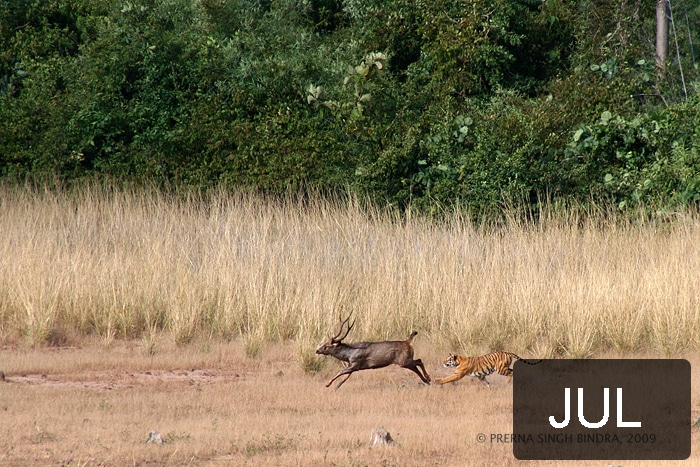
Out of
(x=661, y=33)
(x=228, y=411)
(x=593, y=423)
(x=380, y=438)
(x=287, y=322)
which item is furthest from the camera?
(x=661, y=33)

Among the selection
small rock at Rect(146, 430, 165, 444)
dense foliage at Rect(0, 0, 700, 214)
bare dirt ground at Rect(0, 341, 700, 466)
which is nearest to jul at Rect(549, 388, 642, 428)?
bare dirt ground at Rect(0, 341, 700, 466)

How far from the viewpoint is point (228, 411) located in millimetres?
6441

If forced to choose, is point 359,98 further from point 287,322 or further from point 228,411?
point 228,411

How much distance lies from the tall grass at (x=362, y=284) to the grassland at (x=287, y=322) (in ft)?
0.08

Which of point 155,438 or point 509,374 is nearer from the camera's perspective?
point 155,438

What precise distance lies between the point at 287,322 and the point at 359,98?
747cm

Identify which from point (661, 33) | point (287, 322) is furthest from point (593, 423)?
point (661, 33)

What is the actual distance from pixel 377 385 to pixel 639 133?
343 inches

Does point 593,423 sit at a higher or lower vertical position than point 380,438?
higher

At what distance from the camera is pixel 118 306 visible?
9.10m

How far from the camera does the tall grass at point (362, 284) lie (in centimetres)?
832

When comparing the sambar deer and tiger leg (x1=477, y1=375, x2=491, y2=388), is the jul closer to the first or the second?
tiger leg (x1=477, y1=375, x2=491, y2=388)

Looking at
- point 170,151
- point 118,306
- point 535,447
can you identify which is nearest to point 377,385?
point 535,447

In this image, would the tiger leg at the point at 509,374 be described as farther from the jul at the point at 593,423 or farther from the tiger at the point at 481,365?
the jul at the point at 593,423
